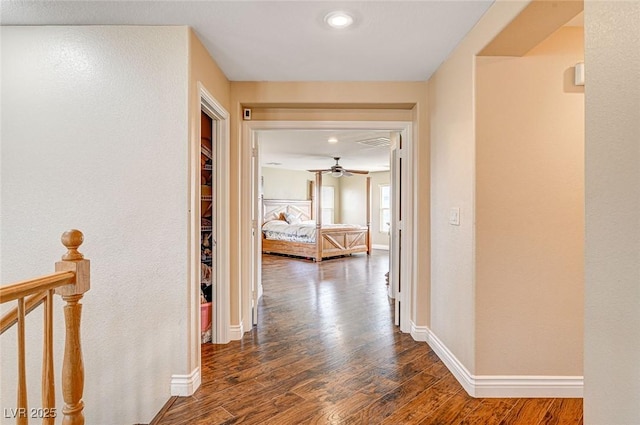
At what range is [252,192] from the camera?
316 centimetres

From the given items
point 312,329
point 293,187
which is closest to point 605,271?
point 312,329

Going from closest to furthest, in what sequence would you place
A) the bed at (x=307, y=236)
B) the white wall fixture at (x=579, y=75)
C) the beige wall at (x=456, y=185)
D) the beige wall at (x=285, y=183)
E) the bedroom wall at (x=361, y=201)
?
the white wall fixture at (x=579, y=75) < the beige wall at (x=456, y=185) < the bed at (x=307, y=236) < the beige wall at (x=285, y=183) < the bedroom wall at (x=361, y=201)

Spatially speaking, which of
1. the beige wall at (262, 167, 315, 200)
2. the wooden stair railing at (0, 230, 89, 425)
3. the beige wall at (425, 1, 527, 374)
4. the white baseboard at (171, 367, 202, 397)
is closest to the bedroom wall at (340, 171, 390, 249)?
the beige wall at (262, 167, 315, 200)

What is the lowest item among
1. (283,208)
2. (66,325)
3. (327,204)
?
(66,325)

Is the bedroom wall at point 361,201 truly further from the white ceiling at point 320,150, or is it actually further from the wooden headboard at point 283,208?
the wooden headboard at point 283,208

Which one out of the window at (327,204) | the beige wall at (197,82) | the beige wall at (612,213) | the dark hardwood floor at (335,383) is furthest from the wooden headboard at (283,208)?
the beige wall at (612,213)

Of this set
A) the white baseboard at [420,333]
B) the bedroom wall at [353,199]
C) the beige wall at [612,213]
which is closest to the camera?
the beige wall at [612,213]

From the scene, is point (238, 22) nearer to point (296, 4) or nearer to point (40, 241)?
point (296, 4)

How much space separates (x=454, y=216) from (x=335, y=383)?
1415 millimetres

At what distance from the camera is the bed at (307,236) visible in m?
7.30

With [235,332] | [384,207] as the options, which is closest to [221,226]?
[235,332]

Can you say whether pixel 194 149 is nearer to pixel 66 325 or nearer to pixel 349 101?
pixel 66 325

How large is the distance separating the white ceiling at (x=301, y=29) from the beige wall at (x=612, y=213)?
3.01 ft

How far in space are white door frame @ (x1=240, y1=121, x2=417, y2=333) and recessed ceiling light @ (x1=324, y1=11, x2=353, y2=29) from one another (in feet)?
3.56
